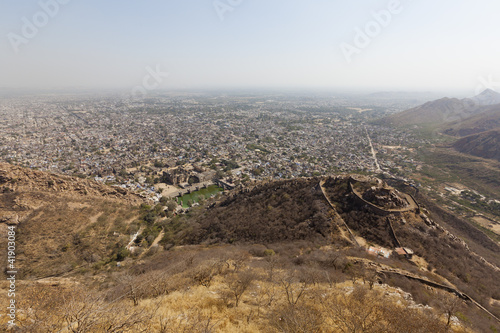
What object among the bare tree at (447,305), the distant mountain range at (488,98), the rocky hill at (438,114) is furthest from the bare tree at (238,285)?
the distant mountain range at (488,98)

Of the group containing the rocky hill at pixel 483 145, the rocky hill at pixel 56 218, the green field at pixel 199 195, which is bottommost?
the green field at pixel 199 195

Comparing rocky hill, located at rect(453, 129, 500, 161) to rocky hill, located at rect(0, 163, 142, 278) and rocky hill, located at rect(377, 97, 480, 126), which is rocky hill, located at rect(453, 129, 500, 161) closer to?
rocky hill, located at rect(377, 97, 480, 126)

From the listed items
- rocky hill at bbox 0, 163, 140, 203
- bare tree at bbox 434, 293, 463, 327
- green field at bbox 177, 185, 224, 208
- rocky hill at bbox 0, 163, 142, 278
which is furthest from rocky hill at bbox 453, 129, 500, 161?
rocky hill at bbox 0, 163, 140, 203

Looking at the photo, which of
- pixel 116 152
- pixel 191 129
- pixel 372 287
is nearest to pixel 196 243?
pixel 372 287

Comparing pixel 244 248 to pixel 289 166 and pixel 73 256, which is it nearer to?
pixel 73 256

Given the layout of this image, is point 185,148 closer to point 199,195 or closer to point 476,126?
point 199,195

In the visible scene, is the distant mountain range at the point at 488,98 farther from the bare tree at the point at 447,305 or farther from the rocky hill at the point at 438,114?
the bare tree at the point at 447,305
